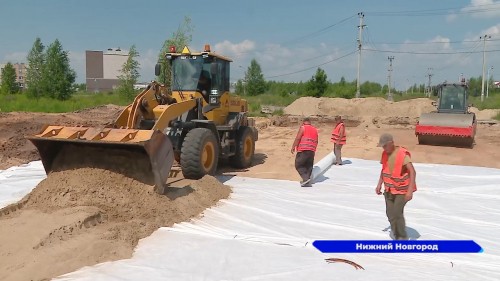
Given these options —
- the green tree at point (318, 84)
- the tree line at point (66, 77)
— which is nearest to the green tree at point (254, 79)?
the tree line at point (66, 77)

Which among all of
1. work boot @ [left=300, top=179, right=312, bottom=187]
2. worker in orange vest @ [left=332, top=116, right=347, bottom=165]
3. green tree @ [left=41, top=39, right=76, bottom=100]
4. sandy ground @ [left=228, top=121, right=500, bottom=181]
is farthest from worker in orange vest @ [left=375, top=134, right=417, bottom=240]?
green tree @ [left=41, top=39, right=76, bottom=100]

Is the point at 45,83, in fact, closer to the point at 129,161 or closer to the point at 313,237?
the point at 129,161

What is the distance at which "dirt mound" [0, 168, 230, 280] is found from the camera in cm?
462

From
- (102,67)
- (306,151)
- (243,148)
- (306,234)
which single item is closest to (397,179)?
(306,234)

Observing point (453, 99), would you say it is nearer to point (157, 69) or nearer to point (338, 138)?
point (338, 138)

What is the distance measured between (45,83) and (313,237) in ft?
129

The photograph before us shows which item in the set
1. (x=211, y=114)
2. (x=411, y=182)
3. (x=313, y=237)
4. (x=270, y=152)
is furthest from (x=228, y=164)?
(x=411, y=182)

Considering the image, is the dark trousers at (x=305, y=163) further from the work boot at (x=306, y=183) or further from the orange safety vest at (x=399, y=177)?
the orange safety vest at (x=399, y=177)

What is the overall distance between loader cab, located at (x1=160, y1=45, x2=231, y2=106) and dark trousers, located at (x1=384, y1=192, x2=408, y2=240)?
547cm

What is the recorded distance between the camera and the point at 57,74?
39.7m

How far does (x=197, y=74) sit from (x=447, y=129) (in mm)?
10489

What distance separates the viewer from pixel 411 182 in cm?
544

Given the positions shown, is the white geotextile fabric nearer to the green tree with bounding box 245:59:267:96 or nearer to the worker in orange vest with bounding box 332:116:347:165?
the worker in orange vest with bounding box 332:116:347:165

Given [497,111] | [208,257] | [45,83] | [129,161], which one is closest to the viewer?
[208,257]
